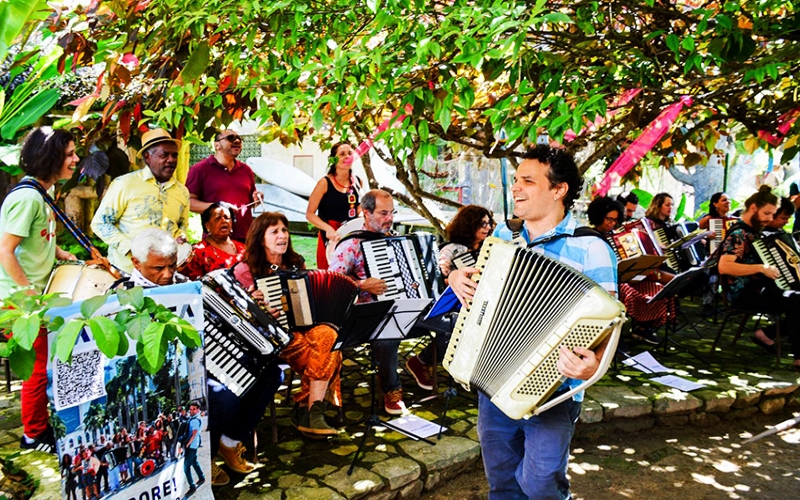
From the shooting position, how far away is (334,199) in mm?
5945

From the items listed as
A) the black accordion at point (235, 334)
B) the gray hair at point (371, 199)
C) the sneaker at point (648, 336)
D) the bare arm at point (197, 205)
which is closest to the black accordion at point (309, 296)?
the black accordion at point (235, 334)

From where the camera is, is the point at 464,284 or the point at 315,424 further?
the point at 315,424

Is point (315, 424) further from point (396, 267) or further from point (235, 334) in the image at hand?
point (396, 267)

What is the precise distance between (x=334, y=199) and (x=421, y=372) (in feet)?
5.47

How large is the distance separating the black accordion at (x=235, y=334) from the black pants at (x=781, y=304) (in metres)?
4.73

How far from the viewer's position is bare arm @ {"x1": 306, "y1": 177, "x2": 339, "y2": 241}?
5.82 m

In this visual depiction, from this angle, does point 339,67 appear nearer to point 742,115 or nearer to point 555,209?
point 555,209

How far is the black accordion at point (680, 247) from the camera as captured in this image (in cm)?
779

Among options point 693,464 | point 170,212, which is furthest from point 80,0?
point 693,464

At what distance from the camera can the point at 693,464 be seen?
183 inches

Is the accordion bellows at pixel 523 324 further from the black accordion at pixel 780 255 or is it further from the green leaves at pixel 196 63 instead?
the black accordion at pixel 780 255

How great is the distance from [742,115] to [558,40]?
5.33 ft

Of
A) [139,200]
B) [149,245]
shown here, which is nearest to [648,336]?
[139,200]

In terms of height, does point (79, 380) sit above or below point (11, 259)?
below
